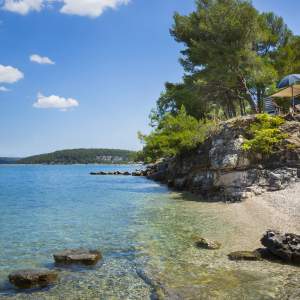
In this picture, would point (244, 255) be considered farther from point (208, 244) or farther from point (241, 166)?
point (241, 166)

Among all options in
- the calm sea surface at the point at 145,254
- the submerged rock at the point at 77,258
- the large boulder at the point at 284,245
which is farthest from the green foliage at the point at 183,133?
the submerged rock at the point at 77,258

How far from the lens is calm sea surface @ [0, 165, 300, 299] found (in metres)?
9.80

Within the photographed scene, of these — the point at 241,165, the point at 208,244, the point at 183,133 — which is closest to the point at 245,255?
the point at 208,244

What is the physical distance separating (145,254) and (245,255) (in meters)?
3.55

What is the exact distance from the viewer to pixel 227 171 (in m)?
28.3

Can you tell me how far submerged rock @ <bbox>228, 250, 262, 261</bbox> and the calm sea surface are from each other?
300 millimetres

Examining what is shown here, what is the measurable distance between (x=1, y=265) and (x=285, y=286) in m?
8.98

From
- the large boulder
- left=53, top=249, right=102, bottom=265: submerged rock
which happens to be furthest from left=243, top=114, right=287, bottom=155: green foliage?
left=53, top=249, right=102, bottom=265: submerged rock

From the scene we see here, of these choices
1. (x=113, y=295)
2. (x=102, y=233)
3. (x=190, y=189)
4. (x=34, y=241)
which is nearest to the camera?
(x=113, y=295)

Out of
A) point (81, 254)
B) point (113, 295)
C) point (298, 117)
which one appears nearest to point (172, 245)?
point (81, 254)

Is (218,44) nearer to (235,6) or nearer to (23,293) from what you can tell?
(235,6)

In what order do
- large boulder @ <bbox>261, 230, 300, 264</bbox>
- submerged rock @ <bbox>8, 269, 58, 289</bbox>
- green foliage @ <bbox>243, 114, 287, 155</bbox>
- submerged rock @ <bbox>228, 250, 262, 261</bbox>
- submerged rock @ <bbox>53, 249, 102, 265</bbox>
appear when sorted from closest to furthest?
submerged rock @ <bbox>8, 269, 58, 289</bbox> → large boulder @ <bbox>261, 230, 300, 264</bbox> → submerged rock @ <bbox>228, 250, 262, 261</bbox> → submerged rock @ <bbox>53, 249, 102, 265</bbox> → green foliage @ <bbox>243, 114, 287, 155</bbox>

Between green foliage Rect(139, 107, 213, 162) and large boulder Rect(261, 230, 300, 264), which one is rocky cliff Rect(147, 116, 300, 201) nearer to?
green foliage Rect(139, 107, 213, 162)

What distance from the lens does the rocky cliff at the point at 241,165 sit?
25.4m
